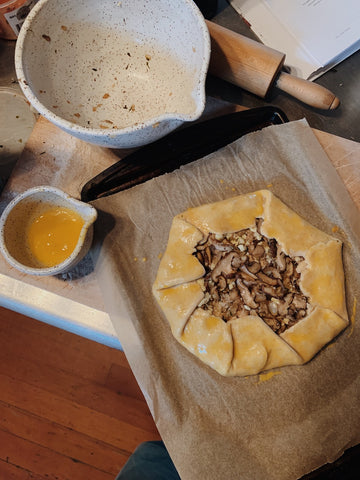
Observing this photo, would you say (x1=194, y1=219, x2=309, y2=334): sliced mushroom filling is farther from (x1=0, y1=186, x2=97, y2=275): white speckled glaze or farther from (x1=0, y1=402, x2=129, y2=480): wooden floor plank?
(x1=0, y1=402, x2=129, y2=480): wooden floor plank

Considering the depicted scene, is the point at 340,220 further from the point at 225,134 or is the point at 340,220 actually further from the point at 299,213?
the point at 225,134

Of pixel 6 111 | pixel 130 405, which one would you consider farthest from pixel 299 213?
pixel 130 405

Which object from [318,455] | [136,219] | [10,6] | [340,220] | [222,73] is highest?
[10,6]

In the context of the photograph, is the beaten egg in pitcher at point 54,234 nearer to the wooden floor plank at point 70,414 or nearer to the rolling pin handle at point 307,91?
the rolling pin handle at point 307,91

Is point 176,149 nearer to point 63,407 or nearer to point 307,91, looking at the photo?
point 307,91

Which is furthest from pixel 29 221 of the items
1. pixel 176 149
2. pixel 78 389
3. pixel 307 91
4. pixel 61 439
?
pixel 61 439

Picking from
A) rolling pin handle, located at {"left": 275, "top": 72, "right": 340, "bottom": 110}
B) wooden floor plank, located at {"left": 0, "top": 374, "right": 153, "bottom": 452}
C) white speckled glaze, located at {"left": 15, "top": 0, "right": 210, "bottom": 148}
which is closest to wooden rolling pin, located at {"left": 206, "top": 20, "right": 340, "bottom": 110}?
rolling pin handle, located at {"left": 275, "top": 72, "right": 340, "bottom": 110}
